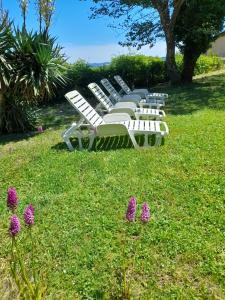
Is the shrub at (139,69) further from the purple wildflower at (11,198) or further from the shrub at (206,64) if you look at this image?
the purple wildflower at (11,198)

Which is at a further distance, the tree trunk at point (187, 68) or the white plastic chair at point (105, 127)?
the tree trunk at point (187, 68)

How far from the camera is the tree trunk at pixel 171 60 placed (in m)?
17.6

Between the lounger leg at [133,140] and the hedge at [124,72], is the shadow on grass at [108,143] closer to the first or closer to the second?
the lounger leg at [133,140]

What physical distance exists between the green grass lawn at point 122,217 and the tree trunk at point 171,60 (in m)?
10.8

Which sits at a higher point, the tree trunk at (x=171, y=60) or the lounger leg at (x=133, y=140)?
the tree trunk at (x=171, y=60)

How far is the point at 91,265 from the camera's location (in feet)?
12.3

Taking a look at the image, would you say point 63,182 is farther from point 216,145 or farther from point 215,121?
point 215,121

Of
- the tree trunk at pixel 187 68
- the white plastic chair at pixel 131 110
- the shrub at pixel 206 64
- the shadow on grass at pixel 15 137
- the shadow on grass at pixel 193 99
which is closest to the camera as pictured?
the shadow on grass at pixel 15 137

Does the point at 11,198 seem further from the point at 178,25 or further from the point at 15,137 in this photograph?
the point at 178,25

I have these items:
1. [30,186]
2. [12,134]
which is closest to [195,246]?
[30,186]

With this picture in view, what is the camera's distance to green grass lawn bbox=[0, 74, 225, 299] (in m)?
3.53

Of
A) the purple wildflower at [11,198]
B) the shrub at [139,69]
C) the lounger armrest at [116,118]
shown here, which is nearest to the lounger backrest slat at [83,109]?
the lounger armrest at [116,118]

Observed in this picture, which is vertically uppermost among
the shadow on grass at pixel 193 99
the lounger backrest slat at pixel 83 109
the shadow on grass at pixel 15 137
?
the lounger backrest slat at pixel 83 109

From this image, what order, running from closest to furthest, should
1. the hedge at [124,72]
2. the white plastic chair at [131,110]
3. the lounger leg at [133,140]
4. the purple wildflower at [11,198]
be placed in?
the purple wildflower at [11,198] → the lounger leg at [133,140] → the white plastic chair at [131,110] → the hedge at [124,72]
